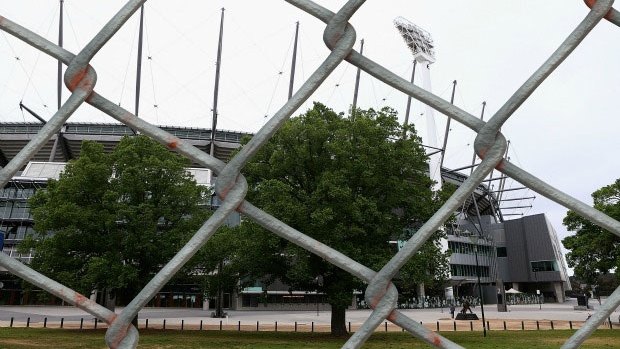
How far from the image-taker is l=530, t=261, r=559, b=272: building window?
3130 inches

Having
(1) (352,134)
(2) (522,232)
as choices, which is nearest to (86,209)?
(1) (352,134)

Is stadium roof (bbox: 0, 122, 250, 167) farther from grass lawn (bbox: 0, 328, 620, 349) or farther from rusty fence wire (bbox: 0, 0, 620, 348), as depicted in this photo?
rusty fence wire (bbox: 0, 0, 620, 348)

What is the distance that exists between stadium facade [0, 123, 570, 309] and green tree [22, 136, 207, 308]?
25.1 m

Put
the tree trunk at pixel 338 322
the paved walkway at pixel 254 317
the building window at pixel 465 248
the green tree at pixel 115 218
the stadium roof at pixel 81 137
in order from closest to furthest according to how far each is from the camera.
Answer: the tree trunk at pixel 338 322 → the green tree at pixel 115 218 → the paved walkway at pixel 254 317 → the stadium roof at pixel 81 137 → the building window at pixel 465 248

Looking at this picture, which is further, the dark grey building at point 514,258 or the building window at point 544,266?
the building window at point 544,266

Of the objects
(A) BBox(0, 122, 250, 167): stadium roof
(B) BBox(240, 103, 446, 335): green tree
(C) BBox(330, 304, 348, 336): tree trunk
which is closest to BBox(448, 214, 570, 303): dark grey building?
(A) BBox(0, 122, 250, 167): stadium roof

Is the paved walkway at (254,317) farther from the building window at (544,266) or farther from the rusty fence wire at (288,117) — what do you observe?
the building window at (544,266)

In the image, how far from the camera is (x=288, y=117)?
1720mm

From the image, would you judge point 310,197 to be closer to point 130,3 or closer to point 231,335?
point 231,335

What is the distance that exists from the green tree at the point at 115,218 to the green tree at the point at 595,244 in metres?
20.0

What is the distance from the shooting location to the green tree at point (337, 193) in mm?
19344

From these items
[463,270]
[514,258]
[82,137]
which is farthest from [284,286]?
[514,258]

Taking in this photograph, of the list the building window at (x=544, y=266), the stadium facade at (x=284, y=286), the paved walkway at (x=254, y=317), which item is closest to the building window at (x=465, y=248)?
the stadium facade at (x=284, y=286)

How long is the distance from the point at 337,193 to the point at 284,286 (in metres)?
41.8
